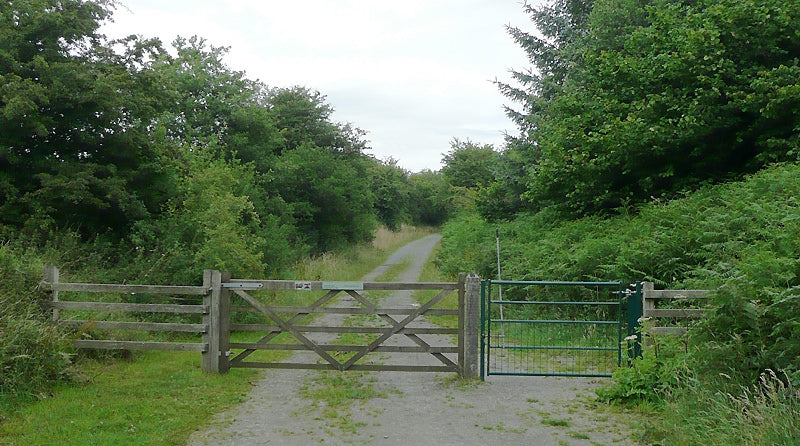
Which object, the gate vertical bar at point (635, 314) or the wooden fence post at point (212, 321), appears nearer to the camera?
the gate vertical bar at point (635, 314)

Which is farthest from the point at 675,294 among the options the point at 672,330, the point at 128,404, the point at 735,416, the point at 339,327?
the point at 128,404

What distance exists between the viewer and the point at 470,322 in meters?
9.18

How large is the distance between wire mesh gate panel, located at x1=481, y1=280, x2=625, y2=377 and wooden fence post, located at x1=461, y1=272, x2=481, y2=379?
109 millimetres

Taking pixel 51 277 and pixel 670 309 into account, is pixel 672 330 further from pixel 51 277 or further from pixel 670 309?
pixel 51 277

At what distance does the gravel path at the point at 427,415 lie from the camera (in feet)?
21.4

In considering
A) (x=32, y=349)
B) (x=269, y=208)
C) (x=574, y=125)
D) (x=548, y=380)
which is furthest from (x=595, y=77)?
(x=32, y=349)

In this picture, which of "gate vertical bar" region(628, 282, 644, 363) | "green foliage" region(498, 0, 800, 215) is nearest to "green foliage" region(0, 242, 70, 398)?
"gate vertical bar" region(628, 282, 644, 363)

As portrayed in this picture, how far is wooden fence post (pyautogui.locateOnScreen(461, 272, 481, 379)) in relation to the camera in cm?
915

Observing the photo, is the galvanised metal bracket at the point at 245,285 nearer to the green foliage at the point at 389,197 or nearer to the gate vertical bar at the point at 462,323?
the gate vertical bar at the point at 462,323

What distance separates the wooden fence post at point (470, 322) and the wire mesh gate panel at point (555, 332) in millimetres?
109

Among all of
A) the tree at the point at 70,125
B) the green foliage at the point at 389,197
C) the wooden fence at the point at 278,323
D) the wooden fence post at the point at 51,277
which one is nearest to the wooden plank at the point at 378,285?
the wooden fence at the point at 278,323

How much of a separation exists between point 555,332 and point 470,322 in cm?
416

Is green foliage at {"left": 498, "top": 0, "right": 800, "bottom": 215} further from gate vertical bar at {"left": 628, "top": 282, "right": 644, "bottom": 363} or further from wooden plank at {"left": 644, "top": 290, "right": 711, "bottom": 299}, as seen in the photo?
gate vertical bar at {"left": 628, "top": 282, "right": 644, "bottom": 363}

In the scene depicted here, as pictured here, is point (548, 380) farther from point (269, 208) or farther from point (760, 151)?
point (269, 208)
